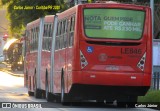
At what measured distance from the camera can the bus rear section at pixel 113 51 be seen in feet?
73.0

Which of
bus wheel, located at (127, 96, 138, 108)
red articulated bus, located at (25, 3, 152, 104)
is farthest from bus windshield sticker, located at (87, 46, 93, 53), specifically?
bus wheel, located at (127, 96, 138, 108)

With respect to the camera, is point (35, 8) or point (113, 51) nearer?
point (113, 51)

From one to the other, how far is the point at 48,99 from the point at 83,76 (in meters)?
6.46

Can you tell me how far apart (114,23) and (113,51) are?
88cm

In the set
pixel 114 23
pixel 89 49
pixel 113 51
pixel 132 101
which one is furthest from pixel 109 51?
pixel 132 101

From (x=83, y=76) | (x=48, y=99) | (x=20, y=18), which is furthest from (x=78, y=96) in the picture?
(x=20, y=18)

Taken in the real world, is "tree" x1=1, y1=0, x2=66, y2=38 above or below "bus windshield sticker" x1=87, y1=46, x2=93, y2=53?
above

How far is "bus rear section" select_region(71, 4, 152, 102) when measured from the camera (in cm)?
2225

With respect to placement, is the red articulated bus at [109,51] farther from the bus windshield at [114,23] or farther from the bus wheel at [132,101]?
the bus wheel at [132,101]

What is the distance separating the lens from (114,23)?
22609 millimetres

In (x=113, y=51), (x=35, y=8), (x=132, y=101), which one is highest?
(x=35, y=8)

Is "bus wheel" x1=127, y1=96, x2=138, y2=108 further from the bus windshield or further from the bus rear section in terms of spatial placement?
the bus windshield

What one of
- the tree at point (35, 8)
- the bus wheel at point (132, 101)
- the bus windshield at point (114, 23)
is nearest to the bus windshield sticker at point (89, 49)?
the bus windshield at point (114, 23)

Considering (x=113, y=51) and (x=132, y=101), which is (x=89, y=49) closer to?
(x=113, y=51)
